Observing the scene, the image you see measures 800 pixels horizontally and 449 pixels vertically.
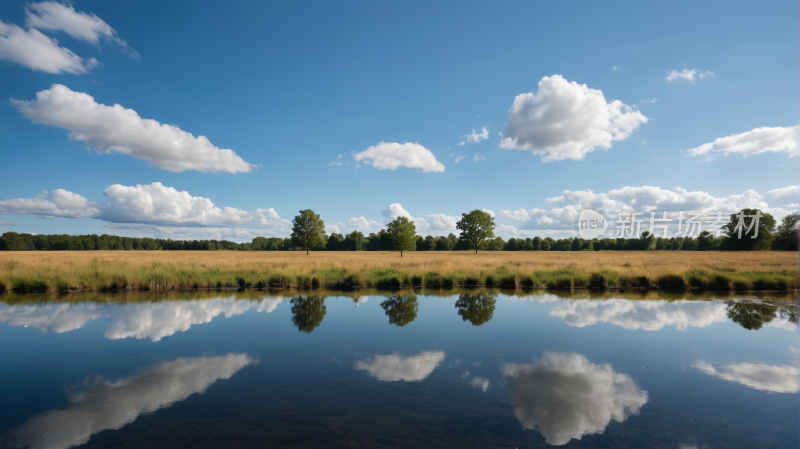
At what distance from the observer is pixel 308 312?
14578 mm

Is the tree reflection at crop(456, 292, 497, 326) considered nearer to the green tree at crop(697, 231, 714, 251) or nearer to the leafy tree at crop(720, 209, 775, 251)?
the leafy tree at crop(720, 209, 775, 251)

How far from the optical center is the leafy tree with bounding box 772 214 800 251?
66.1 m

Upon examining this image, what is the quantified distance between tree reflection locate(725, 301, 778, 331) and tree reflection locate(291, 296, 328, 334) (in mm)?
16072

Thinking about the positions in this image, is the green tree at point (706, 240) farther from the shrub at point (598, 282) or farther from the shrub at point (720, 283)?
the shrub at point (598, 282)

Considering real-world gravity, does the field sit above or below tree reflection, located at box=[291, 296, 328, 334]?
above

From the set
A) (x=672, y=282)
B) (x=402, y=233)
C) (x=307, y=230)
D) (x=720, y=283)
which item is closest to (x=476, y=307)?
(x=672, y=282)

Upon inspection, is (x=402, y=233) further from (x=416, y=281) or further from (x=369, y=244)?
(x=369, y=244)

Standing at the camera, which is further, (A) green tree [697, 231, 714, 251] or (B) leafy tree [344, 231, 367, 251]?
(B) leafy tree [344, 231, 367, 251]

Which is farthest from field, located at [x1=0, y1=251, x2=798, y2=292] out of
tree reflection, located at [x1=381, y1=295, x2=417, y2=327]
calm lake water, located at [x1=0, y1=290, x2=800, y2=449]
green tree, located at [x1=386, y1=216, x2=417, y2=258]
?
green tree, located at [x1=386, y1=216, x2=417, y2=258]

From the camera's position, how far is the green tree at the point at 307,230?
6794 centimetres

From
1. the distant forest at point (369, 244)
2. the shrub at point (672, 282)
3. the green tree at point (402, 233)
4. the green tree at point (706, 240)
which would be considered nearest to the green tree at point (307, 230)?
the green tree at point (402, 233)

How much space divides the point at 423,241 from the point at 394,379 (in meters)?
106

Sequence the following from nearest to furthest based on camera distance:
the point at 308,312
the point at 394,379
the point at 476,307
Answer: the point at 394,379, the point at 308,312, the point at 476,307

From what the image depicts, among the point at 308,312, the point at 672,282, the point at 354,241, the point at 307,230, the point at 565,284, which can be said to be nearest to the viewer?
the point at 308,312
